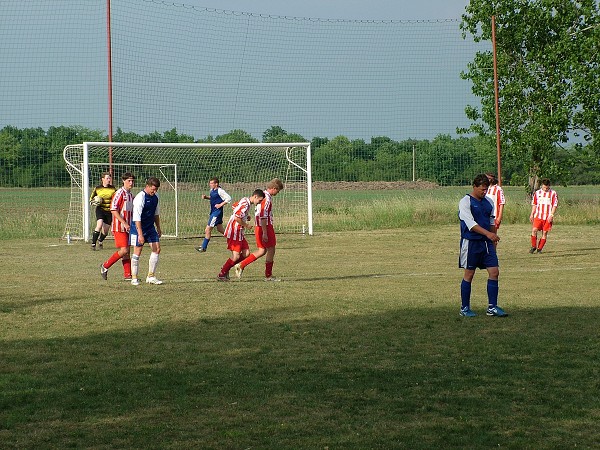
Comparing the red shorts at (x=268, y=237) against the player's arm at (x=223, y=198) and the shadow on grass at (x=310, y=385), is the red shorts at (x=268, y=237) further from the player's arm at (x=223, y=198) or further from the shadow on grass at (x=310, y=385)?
the player's arm at (x=223, y=198)

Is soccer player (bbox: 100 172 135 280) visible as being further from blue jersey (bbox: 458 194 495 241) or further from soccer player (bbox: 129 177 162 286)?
blue jersey (bbox: 458 194 495 241)

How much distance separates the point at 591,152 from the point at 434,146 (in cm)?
700

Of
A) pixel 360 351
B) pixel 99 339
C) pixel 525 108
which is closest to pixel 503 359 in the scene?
pixel 360 351

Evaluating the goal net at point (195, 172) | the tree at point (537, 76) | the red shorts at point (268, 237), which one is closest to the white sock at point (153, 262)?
the red shorts at point (268, 237)

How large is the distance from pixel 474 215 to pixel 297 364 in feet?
12.5

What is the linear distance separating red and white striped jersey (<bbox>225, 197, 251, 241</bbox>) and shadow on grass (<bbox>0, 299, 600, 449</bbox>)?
14.3 feet

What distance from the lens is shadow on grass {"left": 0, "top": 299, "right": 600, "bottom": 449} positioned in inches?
239

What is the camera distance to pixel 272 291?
45.1ft

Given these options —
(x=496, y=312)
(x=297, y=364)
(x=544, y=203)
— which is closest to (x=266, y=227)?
(x=496, y=312)

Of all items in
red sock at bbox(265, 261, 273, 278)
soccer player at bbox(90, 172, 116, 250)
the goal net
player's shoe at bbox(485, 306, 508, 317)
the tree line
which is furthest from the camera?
the tree line

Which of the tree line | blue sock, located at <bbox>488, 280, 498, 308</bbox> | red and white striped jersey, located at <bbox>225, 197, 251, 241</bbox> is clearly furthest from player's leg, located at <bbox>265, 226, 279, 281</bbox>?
the tree line

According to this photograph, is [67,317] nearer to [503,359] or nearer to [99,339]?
[99,339]

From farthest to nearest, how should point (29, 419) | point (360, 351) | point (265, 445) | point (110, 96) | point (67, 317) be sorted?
point (110, 96), point (67, 317), point (360, 351), point (29, 419), point (265, 445)

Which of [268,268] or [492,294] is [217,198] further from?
[492,294]
